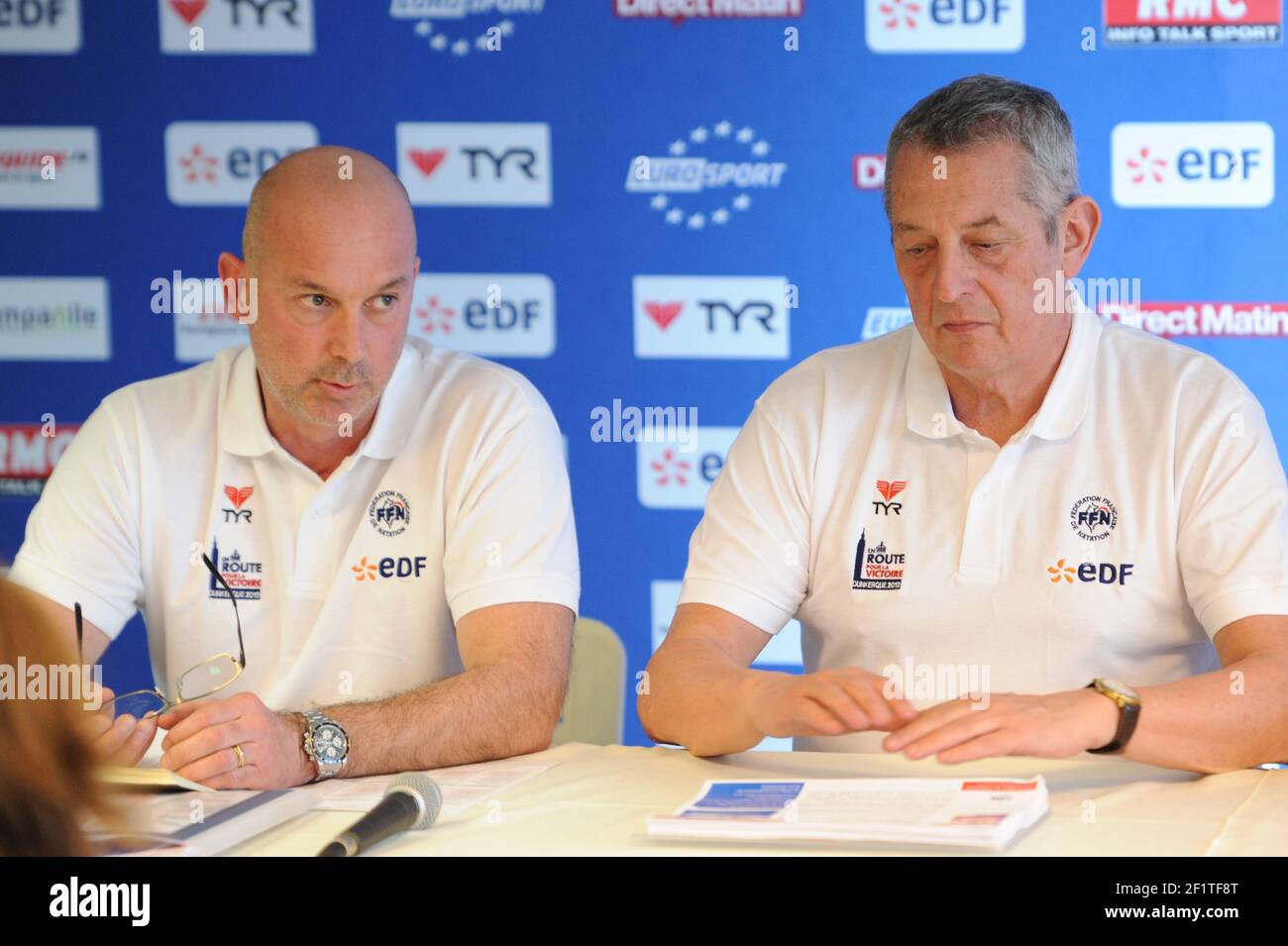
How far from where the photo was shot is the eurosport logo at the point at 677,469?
4.30m

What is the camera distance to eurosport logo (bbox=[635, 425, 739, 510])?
4297 millimetres

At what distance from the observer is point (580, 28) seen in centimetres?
427

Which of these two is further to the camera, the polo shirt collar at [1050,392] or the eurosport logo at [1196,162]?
the eurosport logo at [1196,162]

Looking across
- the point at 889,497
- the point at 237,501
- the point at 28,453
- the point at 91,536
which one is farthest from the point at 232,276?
the point at 28,453

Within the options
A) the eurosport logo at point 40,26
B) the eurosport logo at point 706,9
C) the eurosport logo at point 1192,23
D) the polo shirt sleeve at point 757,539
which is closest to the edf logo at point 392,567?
the polo shirt sleeve at point 757,539

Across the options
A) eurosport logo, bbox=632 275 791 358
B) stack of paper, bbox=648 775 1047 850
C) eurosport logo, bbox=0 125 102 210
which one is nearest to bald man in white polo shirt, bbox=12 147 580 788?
stack of paper, bbox=648 775 1047 850

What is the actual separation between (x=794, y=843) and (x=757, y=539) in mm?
801

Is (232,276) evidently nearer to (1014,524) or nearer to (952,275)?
(952,275)

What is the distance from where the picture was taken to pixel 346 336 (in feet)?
7.47

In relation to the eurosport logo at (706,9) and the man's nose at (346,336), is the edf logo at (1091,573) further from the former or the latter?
the eurosport logo at (706,9)

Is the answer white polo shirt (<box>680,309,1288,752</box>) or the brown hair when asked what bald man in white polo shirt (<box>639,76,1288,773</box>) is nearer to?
white polo shirt (<box>680,309,1288,752</box>)

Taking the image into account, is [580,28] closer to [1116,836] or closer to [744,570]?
[744,570]

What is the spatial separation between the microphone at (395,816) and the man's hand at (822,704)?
45cm
